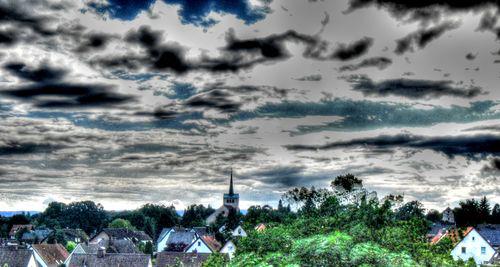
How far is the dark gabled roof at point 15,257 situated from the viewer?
209 ft

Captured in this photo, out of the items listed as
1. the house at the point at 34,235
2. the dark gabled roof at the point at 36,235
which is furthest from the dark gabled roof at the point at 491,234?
the dark gabled roof at the point at 36,235

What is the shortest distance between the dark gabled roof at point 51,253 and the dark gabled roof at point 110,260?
50.7 feet

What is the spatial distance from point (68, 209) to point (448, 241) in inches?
5872

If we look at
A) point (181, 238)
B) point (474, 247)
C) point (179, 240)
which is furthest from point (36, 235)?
point (474, 247)

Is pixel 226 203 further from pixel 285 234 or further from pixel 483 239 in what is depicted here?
pixel 285 234

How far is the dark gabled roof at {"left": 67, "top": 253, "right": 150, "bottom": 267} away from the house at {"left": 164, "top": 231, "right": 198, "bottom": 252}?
90.3 feet

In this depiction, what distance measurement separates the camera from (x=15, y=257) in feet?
212

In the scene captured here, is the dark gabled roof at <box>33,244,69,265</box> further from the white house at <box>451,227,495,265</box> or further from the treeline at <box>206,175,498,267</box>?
the treeline at <box>206,175,498,267</box>

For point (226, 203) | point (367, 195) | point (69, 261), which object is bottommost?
point (69, 261)

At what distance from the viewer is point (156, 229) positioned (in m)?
139

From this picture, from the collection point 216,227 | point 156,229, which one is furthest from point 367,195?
point 156,229

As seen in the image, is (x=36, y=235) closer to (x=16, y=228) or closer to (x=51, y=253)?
(x=16, y=228)

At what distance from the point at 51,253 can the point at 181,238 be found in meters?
22.5

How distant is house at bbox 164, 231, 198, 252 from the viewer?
86.2m
